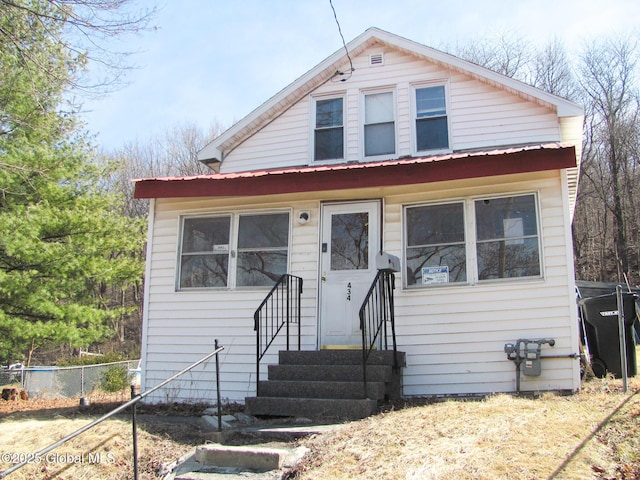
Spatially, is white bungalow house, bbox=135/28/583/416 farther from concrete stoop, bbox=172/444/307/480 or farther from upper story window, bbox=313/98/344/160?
concrete stoop, bbox=172/444/307/480

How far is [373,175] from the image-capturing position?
785 cm

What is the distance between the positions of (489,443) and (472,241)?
3.71 meters

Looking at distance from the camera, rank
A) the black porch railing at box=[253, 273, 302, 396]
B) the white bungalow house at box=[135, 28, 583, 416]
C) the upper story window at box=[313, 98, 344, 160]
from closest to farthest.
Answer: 1. the white bungalow house at box=[135, 28, 583, 416]
2. the black porch railing at box=[253, 273, 302, 396]
3. the upper story window at box=[313, 98, 344, 160]

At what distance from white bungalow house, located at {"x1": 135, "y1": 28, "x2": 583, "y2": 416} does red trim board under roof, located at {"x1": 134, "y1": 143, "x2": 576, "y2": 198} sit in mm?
21

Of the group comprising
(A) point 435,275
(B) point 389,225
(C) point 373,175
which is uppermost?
(C) point 373,175

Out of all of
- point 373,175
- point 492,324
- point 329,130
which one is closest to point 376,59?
point 329,130

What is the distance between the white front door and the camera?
8.07 meters

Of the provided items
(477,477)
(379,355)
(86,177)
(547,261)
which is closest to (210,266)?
(379,355)

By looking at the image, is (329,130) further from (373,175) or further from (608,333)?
(608,333)

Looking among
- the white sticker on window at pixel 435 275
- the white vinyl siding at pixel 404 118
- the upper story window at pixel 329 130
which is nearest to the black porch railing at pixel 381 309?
the white sticker on window at pixel 435 275

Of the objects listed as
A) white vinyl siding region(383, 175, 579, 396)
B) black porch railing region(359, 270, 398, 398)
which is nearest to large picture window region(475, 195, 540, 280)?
white vinyl siding region(383, 175, 579, 396)

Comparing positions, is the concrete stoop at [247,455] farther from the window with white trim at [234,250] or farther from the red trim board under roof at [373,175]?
the red trim board under roof at [373,175]

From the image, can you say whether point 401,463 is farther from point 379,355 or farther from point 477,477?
point 379,355

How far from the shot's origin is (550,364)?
23.4 ft
